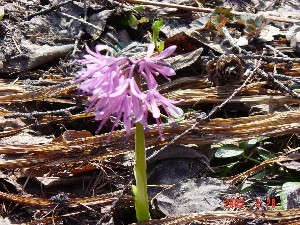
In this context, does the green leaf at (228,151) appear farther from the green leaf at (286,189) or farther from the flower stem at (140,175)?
the flower stem at (140,175)

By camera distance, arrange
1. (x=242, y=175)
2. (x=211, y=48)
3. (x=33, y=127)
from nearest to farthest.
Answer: (x=242, y=175), (x=33, y=127), (x=211, y=48)

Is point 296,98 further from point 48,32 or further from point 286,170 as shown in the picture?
point 48,32

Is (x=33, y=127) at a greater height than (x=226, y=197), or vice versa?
(x=33, y=127)

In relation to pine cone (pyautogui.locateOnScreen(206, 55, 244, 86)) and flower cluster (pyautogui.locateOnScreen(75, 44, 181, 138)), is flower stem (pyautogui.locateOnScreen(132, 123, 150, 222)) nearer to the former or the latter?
flower cluster (pyautogui.locateOnScreen(75, 44, 181, 138))

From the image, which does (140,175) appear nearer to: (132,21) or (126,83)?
(126,83)

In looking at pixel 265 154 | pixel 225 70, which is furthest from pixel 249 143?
pixel 225 70

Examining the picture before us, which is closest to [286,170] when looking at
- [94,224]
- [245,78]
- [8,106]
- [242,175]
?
[242,175]
